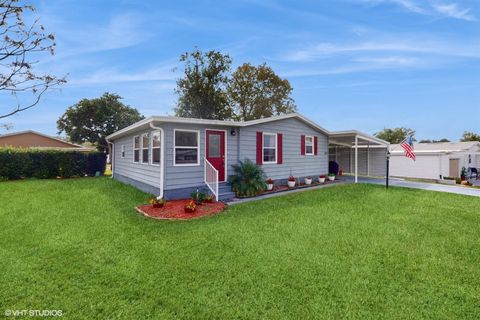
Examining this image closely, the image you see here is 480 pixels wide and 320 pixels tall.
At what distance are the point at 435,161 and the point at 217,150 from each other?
15.8 m

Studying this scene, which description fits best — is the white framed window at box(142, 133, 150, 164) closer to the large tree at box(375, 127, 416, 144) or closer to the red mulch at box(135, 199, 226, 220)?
the red mulch at box(135, 199, 226, 220)

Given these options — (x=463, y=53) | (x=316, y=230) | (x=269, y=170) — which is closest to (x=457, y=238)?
(x=316, y=230)

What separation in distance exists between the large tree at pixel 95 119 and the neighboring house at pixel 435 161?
29.4m

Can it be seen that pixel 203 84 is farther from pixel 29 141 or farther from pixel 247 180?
pixel 247 180

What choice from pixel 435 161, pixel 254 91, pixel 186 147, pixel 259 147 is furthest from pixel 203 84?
pixel 435 161

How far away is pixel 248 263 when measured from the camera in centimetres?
400

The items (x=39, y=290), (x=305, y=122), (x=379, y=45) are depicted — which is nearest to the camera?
(x=39, y=290)

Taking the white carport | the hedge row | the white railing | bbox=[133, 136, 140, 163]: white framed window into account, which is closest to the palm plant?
the white railing

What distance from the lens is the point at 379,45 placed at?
35.5 feet

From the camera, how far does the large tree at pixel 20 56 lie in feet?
11.2

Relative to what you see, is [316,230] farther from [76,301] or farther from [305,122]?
[305,122]

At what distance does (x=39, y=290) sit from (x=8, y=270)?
109 cm

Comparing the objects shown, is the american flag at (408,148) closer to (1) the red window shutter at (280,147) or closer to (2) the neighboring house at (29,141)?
(1) the red window shutter at (280,147)

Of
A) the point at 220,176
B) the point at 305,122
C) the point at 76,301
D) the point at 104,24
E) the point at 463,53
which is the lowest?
the point at 76,301
